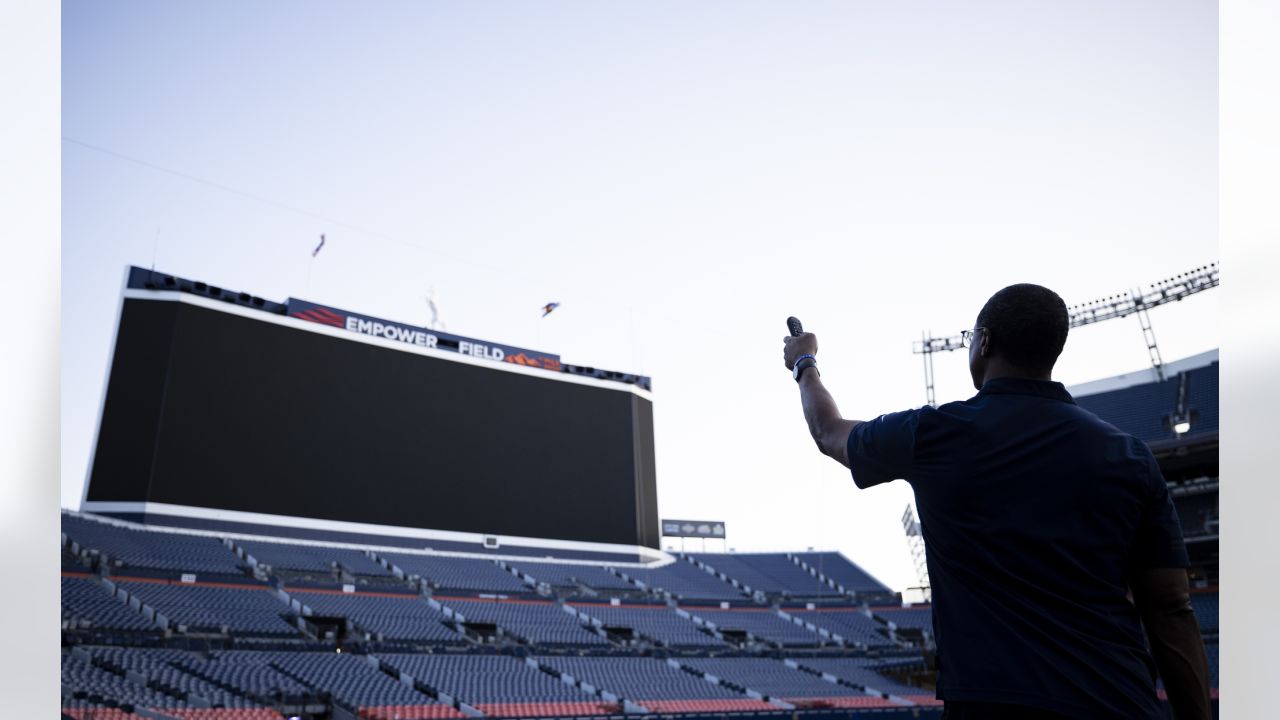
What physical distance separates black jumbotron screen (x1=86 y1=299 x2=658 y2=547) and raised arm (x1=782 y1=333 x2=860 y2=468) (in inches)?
1128

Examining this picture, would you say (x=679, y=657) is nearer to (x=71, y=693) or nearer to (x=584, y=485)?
(x=584, y=485)

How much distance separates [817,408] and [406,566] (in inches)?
1229

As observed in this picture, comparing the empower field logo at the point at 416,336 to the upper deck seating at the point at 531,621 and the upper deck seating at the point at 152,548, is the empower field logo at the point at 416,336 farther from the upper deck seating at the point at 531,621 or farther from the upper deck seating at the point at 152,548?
the upper deck seating at the point at 531,621

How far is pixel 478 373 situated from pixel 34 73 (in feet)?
108

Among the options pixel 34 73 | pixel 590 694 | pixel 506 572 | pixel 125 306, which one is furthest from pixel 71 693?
pixel 34 73

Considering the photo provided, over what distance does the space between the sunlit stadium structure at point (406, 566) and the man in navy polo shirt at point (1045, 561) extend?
19.4 meters

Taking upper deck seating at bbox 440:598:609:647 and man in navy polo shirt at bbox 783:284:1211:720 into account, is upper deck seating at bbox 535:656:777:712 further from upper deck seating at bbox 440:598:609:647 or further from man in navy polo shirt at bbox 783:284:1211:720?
man in navy polo shirt at bbox 783:284:1211:720

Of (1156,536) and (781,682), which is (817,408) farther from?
(781,682)

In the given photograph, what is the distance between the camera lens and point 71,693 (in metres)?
17.3

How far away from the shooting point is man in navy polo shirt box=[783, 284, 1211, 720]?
55.9 inches

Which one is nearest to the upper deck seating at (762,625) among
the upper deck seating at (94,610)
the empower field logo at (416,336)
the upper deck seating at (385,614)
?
the upper deck seating at (385,614)

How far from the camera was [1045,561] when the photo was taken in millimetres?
1460

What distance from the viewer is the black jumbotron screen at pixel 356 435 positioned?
2753 centimetres

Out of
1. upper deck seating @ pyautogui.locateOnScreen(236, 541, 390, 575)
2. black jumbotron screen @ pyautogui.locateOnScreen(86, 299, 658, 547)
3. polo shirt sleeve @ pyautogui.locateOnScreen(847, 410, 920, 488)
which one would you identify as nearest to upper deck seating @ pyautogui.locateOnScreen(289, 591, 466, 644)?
upper deck seating @ pyautogui.locateOnScreen(236, 541, 390, 575)
